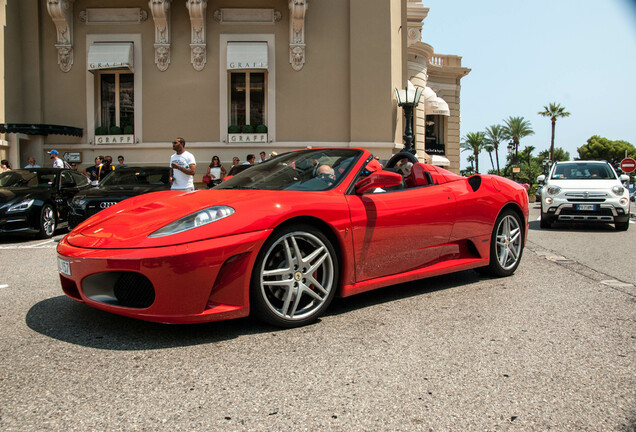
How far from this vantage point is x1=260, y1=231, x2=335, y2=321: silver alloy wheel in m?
3.44

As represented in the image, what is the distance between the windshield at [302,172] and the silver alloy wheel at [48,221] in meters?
6.43

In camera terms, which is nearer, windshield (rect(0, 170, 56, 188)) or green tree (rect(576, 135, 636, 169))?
windshield (rect(0, 170, 56, 188))

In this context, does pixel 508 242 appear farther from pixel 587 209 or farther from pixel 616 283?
pixel 587 209

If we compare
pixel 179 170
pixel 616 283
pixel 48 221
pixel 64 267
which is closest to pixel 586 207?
pixel 616 283

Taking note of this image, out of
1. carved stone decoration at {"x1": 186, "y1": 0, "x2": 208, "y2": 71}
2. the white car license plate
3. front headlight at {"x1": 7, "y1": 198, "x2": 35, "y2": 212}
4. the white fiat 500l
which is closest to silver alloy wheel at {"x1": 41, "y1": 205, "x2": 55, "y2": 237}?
front headlight at {"x1": 7, "y1": 198, "x2": 35, "y2": 212}

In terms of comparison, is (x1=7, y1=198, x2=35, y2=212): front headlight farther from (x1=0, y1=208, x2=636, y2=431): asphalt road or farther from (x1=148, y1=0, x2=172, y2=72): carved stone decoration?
(x1=148, y1=0, x2=172, y2=72): carved stone decoration

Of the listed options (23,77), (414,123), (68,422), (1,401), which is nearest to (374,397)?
(68,422)

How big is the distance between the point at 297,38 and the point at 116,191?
1038 cm

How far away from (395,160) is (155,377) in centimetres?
357

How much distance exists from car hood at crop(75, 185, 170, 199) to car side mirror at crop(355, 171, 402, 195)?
588 cm

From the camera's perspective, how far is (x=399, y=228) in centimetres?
413

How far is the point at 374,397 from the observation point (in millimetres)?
2482

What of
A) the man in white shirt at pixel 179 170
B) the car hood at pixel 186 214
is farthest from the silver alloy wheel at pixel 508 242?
the man in white shirt at pixel 179 170

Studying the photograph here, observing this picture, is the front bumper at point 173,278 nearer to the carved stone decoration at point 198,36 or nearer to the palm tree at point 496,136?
the carved stone decoration at point 198,36
